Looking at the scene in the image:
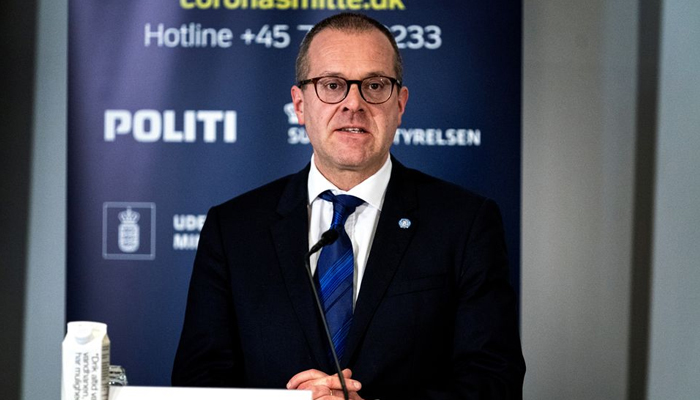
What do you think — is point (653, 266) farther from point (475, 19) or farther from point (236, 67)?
point (236, 67)

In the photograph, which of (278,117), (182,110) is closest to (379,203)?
(278,117)

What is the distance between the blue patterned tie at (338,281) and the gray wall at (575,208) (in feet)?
4.53

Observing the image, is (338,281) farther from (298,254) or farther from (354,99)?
(354,99)

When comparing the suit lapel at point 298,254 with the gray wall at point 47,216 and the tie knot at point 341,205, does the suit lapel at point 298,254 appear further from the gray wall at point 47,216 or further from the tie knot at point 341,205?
the gray wall at point 47,216

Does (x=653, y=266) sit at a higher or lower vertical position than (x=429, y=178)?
lower

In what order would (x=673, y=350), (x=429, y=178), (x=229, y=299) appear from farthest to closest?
(x=673, y=350) → (x=429, y=178) → (x=229, y=299)

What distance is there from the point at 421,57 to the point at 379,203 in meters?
0.99

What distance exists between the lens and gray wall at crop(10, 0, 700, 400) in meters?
3.26

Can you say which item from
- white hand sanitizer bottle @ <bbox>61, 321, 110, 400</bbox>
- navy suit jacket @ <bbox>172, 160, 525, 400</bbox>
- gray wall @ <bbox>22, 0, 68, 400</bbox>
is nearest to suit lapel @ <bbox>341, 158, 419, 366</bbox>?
navy suit jacket @ <bbox>172, 160, 525, 400</bbox>

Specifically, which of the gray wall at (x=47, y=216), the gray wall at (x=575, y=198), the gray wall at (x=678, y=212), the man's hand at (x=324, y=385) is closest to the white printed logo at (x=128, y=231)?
the gray wall at (x=47, y=216)

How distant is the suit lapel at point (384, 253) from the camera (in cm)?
230

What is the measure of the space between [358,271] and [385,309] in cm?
15

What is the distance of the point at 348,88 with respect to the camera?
245 centimetres

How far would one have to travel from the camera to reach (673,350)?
314 cm
